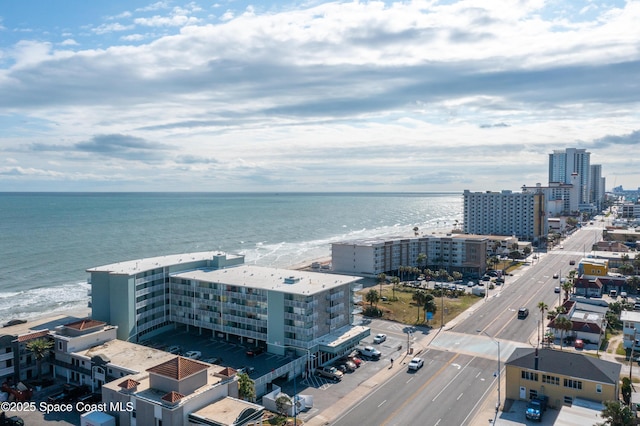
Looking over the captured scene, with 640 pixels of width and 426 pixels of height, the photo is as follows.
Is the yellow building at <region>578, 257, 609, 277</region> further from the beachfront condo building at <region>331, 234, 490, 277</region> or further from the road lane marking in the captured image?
the road lane marking

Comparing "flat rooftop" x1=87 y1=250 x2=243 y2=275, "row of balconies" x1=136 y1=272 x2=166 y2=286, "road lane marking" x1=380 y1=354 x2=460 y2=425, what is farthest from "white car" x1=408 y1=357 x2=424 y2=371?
"row of balconies" x1=136 y1=272 x2=166 y2=286

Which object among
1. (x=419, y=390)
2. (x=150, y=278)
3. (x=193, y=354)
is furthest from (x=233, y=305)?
(x=419, y=390)

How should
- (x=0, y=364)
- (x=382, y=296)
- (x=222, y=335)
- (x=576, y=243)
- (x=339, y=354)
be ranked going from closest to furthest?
(x=0, y=364), (x=339, y=354), (x=222, y=335), (x=382, y=296), (x=576, y=243)

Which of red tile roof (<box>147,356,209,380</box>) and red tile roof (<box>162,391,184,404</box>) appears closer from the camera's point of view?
red tile roof (<box>162,391,184,404</box>)

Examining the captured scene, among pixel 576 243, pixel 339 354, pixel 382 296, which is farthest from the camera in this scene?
pixel 576 243

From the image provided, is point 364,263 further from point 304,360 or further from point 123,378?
point 123,378

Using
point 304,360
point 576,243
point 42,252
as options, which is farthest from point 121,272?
point 576,243

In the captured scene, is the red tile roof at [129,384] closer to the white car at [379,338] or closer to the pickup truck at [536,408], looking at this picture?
the white car at [379,338]
